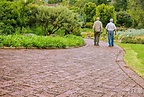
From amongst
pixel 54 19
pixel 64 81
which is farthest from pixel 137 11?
pixel 64 81

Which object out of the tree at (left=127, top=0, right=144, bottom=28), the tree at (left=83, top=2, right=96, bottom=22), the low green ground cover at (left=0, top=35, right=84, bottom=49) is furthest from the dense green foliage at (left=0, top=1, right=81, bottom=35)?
the tree at (left=83, top=2, right=96, bottom=22)

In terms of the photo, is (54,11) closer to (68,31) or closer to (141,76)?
(68,31)

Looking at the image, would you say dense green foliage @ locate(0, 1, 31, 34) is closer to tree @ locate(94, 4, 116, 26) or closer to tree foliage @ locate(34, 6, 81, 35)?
tree foliage @ locate(34, 6, 81, 35)

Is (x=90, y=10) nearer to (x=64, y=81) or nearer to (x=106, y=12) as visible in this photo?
(x=106, y=12)

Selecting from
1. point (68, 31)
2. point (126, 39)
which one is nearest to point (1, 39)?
point (68, 31)

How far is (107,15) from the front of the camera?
112ft

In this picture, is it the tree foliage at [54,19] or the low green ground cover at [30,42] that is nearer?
the low green ground cover at [30,42]

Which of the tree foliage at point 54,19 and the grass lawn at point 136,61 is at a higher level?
the tree foliage at point 54,19

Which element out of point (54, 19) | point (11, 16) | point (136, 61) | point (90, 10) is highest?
point (90, 10)

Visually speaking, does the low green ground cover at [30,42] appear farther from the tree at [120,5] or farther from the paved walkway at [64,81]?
the tree at [120,5]

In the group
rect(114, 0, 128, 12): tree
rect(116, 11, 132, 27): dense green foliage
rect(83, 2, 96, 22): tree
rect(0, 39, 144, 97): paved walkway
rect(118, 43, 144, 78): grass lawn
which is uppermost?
rect(114, 0, 128, 12): tree

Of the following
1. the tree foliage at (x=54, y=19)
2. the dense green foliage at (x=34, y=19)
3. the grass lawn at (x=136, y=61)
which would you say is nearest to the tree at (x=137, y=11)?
the dense green foliage at (x=34, y=19)

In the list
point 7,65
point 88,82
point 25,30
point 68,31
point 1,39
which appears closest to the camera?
point 88,82

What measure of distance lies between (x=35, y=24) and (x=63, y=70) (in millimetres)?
12212
